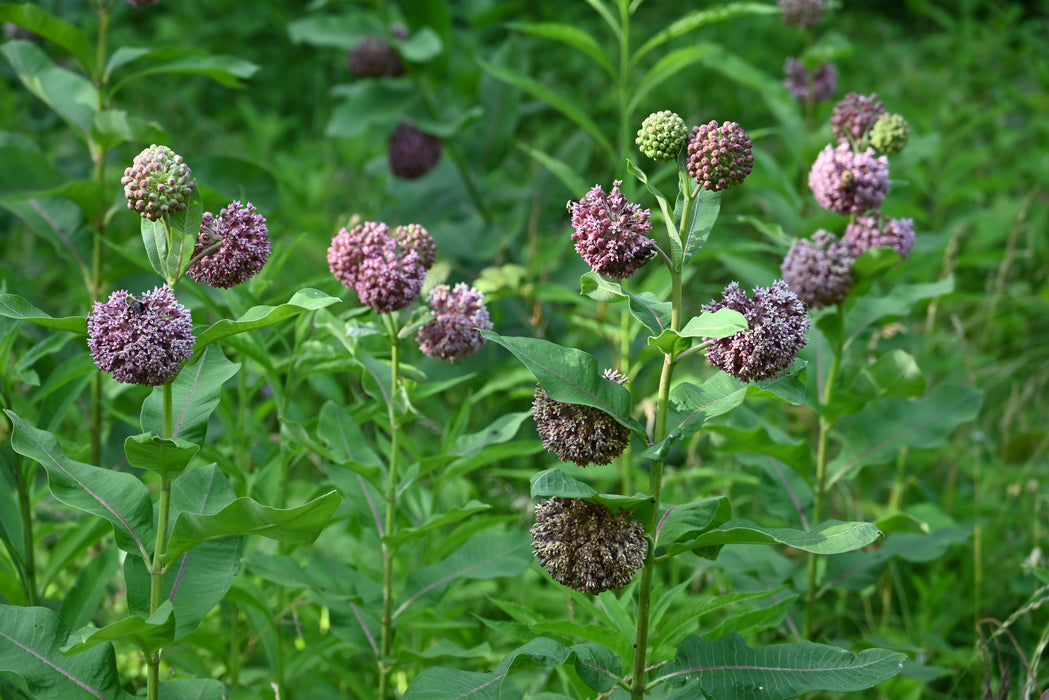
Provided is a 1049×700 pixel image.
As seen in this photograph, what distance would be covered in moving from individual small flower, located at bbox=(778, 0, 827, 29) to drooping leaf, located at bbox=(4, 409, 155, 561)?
2928 millimetres

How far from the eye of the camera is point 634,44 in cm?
716

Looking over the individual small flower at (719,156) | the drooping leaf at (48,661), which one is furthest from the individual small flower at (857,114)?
the drooping leaf at (48,661)

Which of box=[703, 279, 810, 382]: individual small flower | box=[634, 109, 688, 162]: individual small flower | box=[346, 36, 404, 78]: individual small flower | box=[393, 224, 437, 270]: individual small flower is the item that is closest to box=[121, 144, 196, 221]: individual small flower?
box=[393, 224, 437, 270]: individual small flower

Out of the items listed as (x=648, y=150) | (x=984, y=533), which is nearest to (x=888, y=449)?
(x=984, y=533)

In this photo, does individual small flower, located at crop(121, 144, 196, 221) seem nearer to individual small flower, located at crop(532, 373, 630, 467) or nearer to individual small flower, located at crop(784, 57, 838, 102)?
individual small flower, located at crop(532, 373, 630, 467)

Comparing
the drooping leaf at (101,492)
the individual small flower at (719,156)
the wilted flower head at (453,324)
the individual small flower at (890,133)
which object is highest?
the individual small flower at (719,156)

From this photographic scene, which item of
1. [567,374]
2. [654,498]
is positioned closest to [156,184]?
[567,374]

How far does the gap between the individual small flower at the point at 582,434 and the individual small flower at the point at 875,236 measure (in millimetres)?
954

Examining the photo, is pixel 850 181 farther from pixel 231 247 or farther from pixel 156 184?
pixel 156 184

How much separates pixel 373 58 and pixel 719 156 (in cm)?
287

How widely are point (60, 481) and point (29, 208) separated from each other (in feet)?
5.01

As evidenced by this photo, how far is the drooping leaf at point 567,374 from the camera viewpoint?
1.61 meters

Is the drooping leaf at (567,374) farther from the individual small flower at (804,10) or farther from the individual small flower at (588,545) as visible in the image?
the individual small flower at (804,10)

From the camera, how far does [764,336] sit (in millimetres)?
1630
